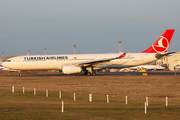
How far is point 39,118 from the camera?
1256cm

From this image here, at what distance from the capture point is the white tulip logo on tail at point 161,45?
50.8 m

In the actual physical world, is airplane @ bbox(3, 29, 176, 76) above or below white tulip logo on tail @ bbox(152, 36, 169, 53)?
below

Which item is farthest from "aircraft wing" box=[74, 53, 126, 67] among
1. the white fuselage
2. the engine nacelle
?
the engine nacelle

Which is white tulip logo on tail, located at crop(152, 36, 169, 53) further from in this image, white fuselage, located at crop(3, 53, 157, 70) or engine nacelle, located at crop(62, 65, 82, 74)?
engine nacelle, located at crop(62, 65, 82, 74)

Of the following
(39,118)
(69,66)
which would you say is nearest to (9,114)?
(39,118)

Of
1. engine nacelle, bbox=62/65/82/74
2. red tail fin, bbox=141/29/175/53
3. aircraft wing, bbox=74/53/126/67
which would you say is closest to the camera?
engine nacelle, bbox=62/65/82/74

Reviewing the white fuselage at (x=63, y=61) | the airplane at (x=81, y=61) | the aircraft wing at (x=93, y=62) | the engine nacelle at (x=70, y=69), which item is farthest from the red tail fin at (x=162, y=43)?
the engine nacelle at (x=70, y=69)

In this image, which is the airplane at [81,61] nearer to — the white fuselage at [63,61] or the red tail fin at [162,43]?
the white fuselage at [63,61]

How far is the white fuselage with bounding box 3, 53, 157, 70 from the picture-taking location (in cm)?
4838

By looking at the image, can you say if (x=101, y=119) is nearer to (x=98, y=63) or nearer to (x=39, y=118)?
(x=39, y=118)

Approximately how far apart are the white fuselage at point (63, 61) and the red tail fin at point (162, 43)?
180 cm

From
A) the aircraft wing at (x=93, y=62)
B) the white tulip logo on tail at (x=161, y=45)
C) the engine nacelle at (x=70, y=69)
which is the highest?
the white tulip logo on tail at (x=161, y=45)

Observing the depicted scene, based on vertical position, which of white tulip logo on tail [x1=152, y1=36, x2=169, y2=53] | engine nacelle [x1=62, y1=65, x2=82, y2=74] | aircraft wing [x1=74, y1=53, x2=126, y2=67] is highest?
white tulip logo on tail [x1=152, y1=36, x2=169, y2=53]

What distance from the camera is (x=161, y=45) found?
167 feet
